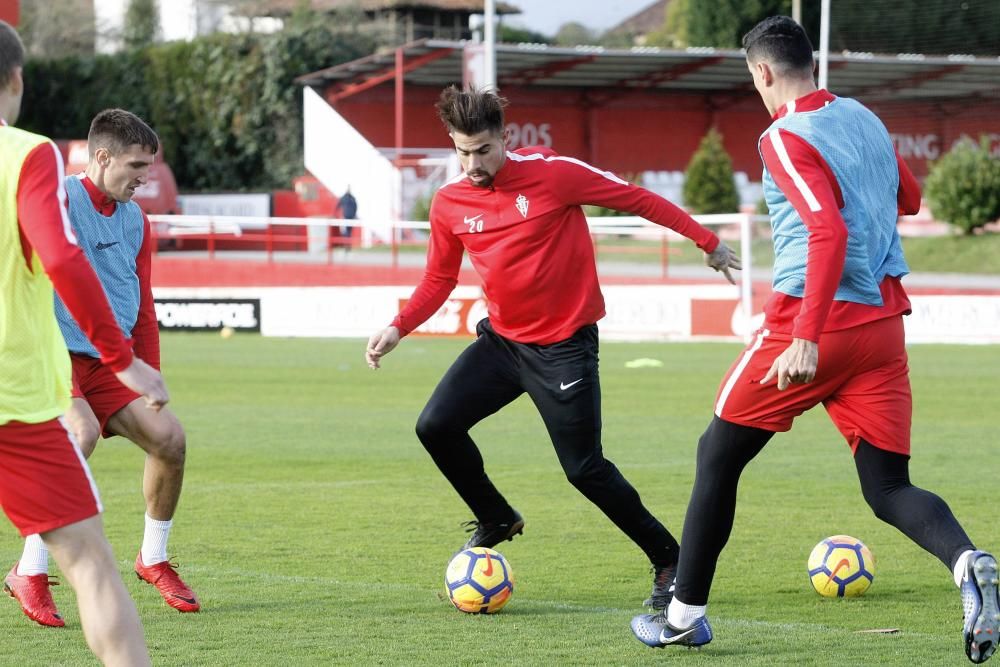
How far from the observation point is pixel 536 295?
6367 mm

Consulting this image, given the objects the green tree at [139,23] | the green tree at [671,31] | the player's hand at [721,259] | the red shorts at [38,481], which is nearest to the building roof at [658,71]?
the green tree at [139,23]

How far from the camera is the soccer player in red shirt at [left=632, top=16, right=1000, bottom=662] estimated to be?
516 cm

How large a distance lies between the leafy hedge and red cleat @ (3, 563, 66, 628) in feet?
150

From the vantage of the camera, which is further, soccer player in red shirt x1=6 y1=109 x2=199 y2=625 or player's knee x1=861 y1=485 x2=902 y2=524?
soccer player in red shirt x1=6 y1=109 x2=199 y2=625

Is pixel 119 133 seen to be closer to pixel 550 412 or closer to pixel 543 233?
pixel 543 233

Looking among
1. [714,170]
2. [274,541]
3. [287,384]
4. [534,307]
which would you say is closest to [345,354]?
[287,384]

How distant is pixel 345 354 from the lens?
21.3 metres

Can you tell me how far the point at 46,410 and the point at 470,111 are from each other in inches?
98.1

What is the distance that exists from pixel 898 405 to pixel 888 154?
0.88 metres

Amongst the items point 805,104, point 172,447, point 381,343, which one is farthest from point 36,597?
point 805,104

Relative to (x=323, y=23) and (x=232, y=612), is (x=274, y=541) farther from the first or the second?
(x=323, y=23)

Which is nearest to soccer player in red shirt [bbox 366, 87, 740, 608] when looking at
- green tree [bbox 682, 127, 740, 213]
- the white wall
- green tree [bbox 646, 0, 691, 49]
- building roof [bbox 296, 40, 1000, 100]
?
green tree [bbox 682, 127, 740, 213]

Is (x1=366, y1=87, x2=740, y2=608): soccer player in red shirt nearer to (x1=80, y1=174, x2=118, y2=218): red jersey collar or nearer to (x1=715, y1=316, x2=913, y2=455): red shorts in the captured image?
(x1=715, y1=316, x2=913, y2=455): red shorts

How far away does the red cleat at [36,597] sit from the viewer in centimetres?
598
